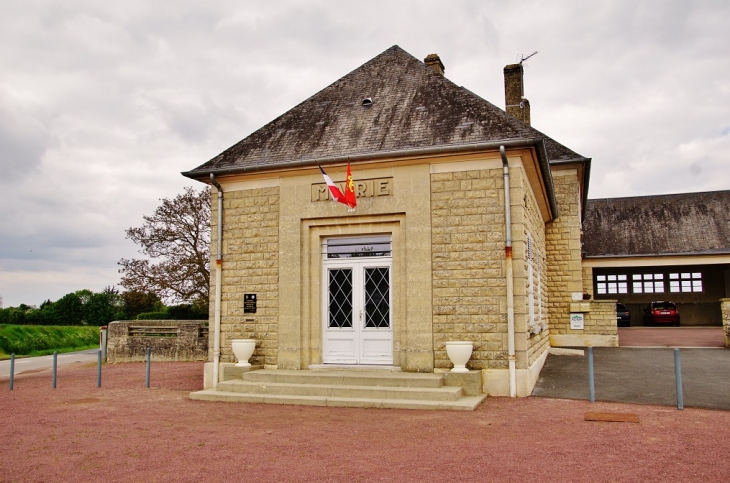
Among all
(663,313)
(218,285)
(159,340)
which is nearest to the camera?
(218,285)

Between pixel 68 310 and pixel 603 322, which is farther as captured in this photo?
pixel 68 310

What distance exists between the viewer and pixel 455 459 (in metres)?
6.11

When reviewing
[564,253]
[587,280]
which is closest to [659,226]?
[587,280]

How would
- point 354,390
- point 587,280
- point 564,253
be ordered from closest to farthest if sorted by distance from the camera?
point 354,390 → point 564,253 → point 587,280

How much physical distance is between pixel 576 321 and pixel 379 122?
30.1 ft

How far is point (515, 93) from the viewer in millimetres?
22344

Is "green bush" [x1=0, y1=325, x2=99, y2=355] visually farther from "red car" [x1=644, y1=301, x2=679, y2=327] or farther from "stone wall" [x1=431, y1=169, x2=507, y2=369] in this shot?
"red car" [x1=644, y1=301, x2=679, y2=327]

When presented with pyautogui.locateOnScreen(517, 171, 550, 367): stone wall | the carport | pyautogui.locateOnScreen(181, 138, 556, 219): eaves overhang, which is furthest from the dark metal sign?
the carport

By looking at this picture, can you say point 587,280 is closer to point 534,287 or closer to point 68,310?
point 534,287

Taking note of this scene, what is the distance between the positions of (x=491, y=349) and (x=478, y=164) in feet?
10.3

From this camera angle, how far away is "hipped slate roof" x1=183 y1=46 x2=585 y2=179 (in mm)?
10930

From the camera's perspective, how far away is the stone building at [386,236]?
10.3 m

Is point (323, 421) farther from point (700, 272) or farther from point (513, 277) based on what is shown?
point (700, 272)

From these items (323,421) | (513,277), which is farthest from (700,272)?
(323,421)
